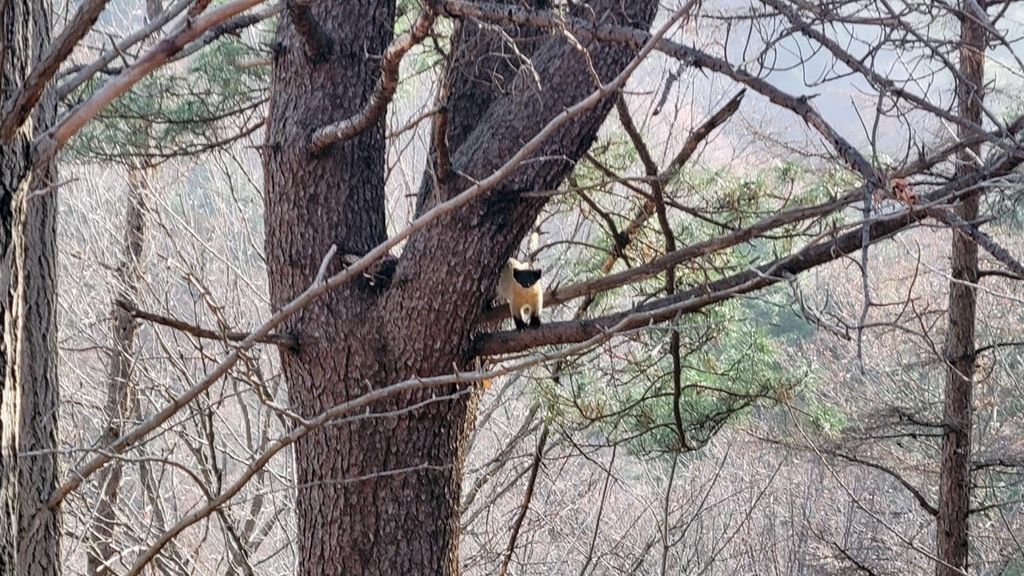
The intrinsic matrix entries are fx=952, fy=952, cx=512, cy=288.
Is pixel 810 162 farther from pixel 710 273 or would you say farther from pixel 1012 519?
pixel 1012 519

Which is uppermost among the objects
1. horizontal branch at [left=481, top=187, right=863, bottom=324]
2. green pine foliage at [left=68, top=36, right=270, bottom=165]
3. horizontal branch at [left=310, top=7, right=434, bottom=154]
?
green pine foliage at [left=68, top=36, right=270, bottom=165]

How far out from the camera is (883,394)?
34.0 ft

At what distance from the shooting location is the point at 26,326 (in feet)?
6.05

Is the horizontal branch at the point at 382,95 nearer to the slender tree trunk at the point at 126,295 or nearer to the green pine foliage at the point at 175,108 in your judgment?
the green pine foliage at the point at 175,108

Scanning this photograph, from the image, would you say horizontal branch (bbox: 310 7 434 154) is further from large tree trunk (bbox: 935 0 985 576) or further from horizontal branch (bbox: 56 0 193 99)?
large tree trunk (bbox: 935 0 985 576)

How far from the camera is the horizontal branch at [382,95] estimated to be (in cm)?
234

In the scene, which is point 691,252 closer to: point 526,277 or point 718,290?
point 718,290

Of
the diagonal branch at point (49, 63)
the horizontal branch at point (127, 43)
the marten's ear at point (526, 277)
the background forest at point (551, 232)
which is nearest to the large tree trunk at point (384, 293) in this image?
the background forest at point (551, 232)

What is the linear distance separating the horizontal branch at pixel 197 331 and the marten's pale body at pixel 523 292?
1018 mm

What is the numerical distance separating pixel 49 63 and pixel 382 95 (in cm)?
150

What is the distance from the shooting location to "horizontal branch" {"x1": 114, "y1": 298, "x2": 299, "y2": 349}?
7.86 feet

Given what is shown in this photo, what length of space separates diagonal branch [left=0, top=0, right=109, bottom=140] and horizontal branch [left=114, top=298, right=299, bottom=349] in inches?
27.1

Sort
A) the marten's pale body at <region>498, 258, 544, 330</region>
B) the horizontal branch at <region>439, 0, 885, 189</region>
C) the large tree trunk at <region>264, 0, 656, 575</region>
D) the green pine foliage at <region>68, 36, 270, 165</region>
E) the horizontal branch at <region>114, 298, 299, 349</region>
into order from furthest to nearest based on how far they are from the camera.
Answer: the green pine foliage at <region>68, 36, 270, 165</region>, the marten's pale body at <region>498, 258, 544, 330</region>, the large tree trunk at <region>264, 0, 656, 575</region>, the horizontal branch at <region>439, 0, 885, 189</region>, the horizontal branch at <region>114, 298, 299, 349</region>

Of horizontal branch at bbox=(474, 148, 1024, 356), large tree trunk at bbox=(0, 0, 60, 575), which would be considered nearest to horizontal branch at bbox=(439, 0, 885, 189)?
horizontal branch at bbox=(474, 148, 1024, 356)
